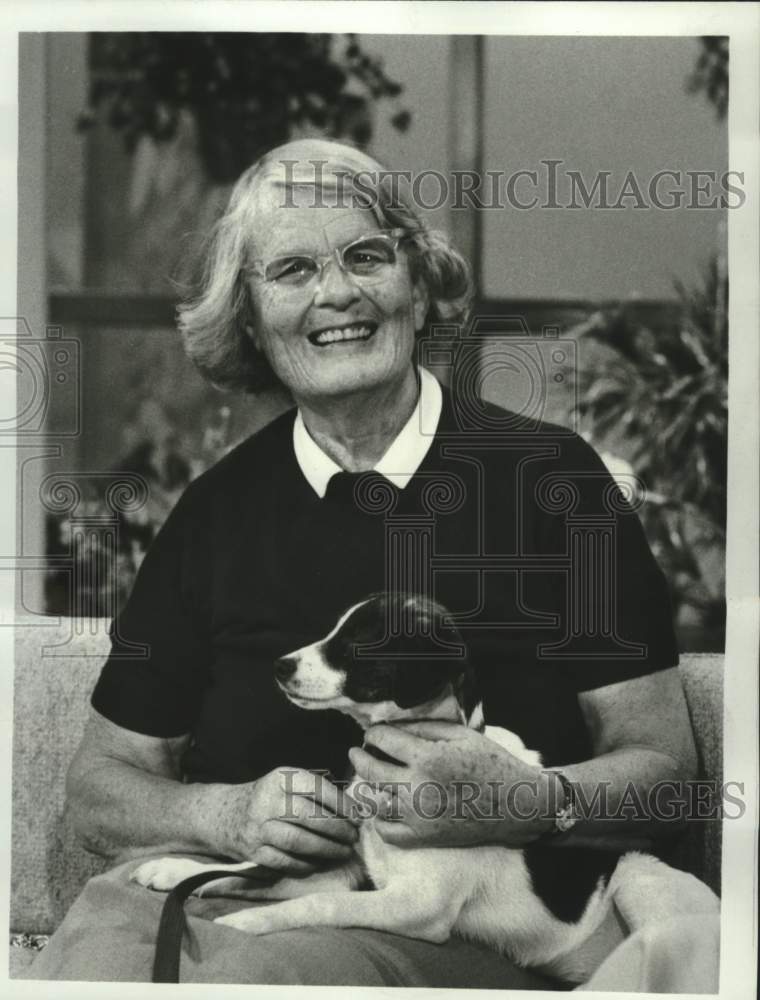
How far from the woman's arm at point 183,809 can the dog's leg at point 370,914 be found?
0.06 meters

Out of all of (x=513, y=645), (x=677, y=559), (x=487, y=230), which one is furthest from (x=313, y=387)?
(x=677, y=559)

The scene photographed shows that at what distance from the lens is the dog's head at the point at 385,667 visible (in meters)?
1.86

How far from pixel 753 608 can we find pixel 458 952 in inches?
27.4

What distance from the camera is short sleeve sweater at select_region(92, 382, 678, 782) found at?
1.87 meters

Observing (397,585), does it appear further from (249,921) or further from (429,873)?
(249,921)

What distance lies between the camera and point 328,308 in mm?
1857

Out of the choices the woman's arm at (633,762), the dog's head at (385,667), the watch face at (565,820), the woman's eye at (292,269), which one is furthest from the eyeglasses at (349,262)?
the watch face at (565,820)

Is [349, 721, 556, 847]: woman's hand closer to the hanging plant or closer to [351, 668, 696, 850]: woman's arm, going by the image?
[351, 668, 696, 850]: woman's arm

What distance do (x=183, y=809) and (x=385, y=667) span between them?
Result: 0.38 meters

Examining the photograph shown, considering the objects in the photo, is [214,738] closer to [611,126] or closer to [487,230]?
[487,230]

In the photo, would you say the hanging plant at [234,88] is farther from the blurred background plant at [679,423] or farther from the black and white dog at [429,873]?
the black and white dog at [429,873]

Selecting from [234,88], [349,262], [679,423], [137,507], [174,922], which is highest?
[234,88]

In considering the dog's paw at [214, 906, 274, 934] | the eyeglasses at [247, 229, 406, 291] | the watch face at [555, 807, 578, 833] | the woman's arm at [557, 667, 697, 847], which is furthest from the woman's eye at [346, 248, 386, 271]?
the dog's paw at [214, 906, 274, 934]

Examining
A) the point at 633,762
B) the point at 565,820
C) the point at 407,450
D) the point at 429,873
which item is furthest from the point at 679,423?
the point at 429,873
